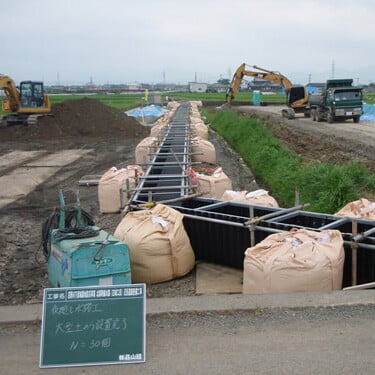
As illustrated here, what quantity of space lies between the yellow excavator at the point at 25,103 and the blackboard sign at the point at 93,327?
31.6 meters

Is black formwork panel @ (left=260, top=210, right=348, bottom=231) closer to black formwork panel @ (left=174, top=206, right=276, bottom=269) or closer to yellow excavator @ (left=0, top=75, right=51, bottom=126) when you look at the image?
black formwork panel @ (left=174, top=206, right=276, bottom=269)

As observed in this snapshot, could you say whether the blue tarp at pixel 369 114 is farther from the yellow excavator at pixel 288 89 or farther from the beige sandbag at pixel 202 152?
the beige sandbag at pixel 202 152

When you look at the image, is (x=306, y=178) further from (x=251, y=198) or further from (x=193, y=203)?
(x=193, y=203)

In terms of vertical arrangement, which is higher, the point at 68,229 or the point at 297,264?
the point at 68,229

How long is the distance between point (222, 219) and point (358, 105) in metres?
27.0

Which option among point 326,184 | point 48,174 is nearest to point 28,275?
point 326,184

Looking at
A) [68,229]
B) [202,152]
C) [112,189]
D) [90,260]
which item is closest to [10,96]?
[202,152]

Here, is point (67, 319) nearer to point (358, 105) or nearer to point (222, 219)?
point (222, 219)

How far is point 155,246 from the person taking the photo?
7.11m

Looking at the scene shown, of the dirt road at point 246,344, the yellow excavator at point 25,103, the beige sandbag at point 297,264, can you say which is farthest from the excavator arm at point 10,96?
the dirt road at point 246,344

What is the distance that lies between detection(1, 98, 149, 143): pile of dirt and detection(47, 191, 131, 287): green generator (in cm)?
2686

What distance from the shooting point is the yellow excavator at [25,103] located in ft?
113

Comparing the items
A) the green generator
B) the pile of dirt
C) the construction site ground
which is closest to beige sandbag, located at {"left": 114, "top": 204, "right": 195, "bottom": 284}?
the construction site ground

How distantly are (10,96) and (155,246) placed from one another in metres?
30.0
